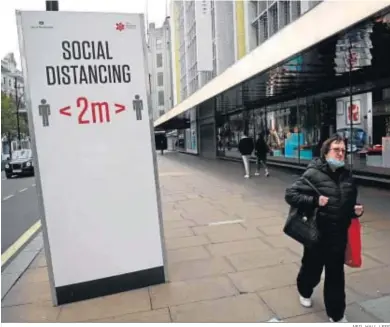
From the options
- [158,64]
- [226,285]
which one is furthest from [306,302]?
[158,64]

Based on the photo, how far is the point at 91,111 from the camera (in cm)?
370

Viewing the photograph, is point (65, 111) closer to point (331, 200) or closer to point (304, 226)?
point (304, 226)

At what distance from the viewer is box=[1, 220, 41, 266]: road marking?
5.79 metres

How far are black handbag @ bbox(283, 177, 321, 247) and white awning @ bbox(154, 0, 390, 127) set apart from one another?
346cm

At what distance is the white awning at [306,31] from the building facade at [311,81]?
2 centimetres

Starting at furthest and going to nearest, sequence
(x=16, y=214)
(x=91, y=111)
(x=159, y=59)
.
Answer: (x=159, y=59)
(x=16, y=214)
(x=91, y=111)

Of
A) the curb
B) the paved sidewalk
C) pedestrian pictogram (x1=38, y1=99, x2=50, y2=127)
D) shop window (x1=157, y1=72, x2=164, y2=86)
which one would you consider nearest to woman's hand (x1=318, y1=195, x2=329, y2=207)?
the paved sidewalk

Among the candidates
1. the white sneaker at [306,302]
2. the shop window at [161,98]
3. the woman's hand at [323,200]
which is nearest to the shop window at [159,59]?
the shop window at [161,98]

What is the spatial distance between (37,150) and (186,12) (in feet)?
121

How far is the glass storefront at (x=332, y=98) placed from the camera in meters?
8.19

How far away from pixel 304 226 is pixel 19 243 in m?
5.15

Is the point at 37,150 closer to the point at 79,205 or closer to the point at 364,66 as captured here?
the point at 79,205

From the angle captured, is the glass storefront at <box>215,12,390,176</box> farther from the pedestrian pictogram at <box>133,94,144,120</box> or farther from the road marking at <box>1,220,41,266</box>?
the road marking at <box>1,220,41,266</box>

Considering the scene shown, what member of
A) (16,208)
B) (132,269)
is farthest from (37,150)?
(16,208)
